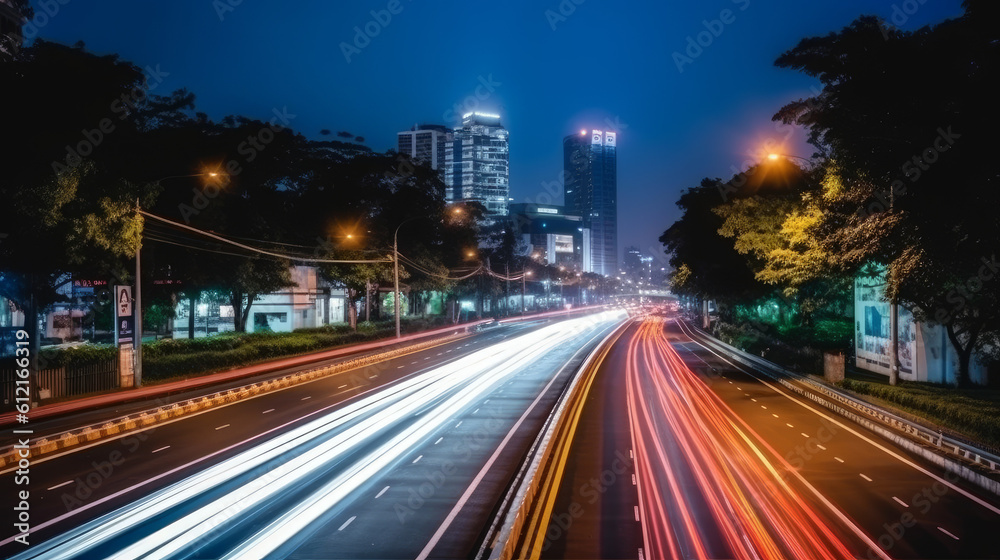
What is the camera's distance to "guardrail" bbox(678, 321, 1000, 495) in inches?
644

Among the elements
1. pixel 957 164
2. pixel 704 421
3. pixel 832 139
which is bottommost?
pixel 704 421

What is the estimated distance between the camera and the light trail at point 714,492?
11589 mm

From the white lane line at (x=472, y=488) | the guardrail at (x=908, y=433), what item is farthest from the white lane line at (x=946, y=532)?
the white lane line at (x=472, y=488)

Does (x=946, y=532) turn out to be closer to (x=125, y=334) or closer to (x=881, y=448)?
(x=881, y=448)

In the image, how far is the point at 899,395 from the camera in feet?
81.0

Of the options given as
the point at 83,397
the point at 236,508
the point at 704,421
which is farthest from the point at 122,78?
the point at 704,421

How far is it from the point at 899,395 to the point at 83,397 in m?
29.8

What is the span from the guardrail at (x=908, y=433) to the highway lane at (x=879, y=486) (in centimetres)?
29

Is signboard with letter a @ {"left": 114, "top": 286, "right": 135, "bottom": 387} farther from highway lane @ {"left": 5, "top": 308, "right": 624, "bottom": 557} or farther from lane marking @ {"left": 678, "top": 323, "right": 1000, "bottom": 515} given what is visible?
lane marking @ {"left": 678, "top": 323, "right": 1000, "bottom": 515}

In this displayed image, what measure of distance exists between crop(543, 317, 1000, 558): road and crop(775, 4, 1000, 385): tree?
6.19 metres

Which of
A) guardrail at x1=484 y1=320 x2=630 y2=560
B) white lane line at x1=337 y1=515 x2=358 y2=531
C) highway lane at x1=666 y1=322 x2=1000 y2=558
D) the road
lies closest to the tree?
highway lane at x1=666 y1=322 x2=1000 y2=558

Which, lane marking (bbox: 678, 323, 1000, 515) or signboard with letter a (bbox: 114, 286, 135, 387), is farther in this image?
signboard with letter a (bbox: 114, 286, 135, 387)

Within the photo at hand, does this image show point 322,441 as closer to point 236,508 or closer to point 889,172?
point 236,508

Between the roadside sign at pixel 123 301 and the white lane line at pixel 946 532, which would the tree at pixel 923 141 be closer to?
the white lane line at pixel 946 532
